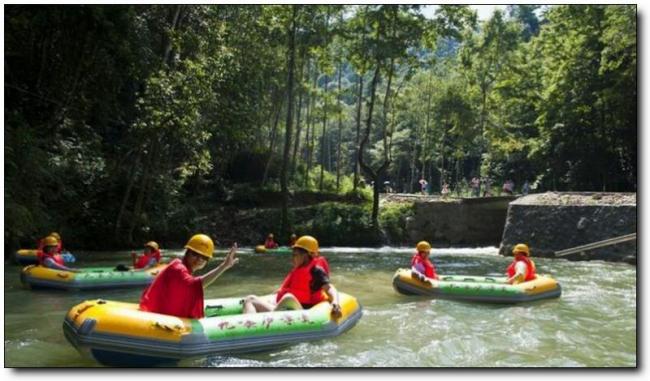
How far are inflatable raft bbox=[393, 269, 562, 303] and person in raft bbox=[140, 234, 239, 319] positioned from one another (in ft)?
16.0

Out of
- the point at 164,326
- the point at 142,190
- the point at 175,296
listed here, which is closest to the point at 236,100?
the point at 142,190

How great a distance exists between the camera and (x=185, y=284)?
548 cm

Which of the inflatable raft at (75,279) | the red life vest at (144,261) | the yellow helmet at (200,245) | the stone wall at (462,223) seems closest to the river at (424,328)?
the inflatable raft at (75,279)

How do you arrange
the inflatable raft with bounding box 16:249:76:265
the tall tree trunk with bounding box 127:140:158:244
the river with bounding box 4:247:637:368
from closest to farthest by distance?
the river with bounding box 4:247:637:368 < the inflatable raft with bounding box 16:249:76:265 < the tall tree trunk with bounding box 127:140:158:244

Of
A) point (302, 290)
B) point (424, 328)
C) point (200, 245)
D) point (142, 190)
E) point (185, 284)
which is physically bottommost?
point (424, 328)

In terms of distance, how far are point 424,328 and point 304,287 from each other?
1.67m

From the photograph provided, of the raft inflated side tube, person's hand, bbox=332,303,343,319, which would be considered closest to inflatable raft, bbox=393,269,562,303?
person's hand, bbox=332,303,343,319

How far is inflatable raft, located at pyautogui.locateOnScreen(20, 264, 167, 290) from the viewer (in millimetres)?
10055

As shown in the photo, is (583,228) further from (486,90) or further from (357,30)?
(486,90)

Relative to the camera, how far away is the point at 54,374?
499cm

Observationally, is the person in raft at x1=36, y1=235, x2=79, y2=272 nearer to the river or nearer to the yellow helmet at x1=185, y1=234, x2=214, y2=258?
the river

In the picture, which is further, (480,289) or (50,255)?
(50,255)

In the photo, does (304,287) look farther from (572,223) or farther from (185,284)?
(572,223)

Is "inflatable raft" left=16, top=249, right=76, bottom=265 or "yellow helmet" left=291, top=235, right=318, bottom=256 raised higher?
"yellow helmet" left=291, top=235, right=318, bottom=256
